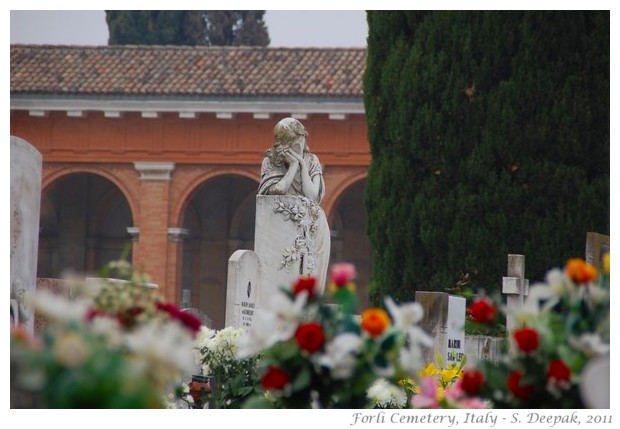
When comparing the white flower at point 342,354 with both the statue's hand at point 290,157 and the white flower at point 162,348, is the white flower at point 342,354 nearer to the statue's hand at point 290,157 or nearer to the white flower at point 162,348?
the white flower at point 162,348

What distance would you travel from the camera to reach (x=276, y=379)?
13.1 feet

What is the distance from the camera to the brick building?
25156 millimetres

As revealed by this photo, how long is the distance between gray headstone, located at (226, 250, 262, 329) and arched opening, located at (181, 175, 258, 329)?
707 inches

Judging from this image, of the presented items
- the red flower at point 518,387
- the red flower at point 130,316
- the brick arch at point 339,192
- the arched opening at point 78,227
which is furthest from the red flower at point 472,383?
the arched opening at point 78,227

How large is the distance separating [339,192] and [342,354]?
2141 cm

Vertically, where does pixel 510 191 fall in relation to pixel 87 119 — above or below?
below

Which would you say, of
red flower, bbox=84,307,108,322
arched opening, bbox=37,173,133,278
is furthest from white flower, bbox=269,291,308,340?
arched opening, bbox=37,173,133,278

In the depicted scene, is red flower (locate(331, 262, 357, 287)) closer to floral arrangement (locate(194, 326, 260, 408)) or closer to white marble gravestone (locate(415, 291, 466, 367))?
floral arrangement (locate(194, 326, 260, 408))

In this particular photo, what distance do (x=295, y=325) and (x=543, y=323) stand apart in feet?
2.55

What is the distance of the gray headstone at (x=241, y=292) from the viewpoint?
10.2 metres

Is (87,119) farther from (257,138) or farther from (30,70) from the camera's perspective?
(257,138)

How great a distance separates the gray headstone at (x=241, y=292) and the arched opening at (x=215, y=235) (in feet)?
58.9

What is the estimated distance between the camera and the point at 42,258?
2886cm
